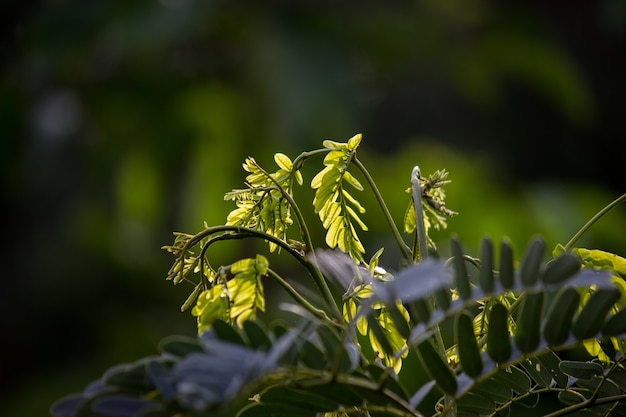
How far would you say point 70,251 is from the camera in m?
3.64

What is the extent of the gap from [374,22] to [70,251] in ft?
5.63

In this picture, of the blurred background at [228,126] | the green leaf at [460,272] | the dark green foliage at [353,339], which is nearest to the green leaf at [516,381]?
the dark green foliage at [353,339]

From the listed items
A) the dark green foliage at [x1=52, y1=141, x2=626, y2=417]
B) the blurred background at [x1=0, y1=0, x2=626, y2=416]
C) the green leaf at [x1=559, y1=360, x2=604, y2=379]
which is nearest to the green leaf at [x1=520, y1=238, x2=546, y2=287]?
the dark green foliage at [x1=52, y1=141, x2=626, y2=417]

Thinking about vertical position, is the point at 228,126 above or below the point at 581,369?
above

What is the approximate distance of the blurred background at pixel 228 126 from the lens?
2510 mm

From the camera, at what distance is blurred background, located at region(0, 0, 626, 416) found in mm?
2510

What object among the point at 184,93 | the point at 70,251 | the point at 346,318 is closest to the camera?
the point at 346,318

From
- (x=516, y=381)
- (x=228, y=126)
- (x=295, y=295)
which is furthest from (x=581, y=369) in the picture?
(x=228, y=126)

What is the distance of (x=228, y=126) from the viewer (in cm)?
280

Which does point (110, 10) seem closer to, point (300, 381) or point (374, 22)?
point (374, 22)

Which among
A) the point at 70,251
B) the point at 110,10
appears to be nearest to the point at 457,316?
the point at 110,10

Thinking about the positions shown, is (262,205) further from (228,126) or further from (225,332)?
(228,126)

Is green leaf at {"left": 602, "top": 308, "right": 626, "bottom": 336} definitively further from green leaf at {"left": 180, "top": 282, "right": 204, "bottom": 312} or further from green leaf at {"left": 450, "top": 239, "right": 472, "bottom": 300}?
green leaf at {"left": 180, "top": 282, "right": 204, "bottom": 312}

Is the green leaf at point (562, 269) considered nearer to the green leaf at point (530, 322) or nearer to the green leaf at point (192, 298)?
the green leaf at point (530, 322)
